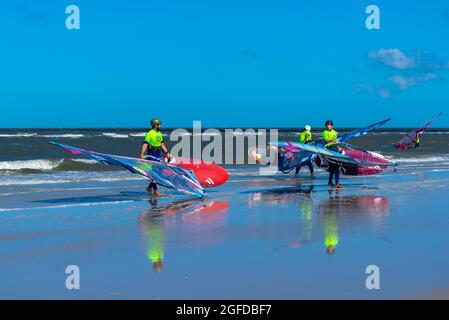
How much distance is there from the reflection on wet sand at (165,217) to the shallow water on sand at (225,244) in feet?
0.06

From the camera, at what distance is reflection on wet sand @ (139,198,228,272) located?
26.2ft

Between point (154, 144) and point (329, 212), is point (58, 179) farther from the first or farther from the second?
point (329, 212)

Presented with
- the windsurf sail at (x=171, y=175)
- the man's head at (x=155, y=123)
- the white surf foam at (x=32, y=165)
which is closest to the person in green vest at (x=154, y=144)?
the man's head at (x=155, y=123)

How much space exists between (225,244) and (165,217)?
2717 mm

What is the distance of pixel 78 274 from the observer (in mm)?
6789

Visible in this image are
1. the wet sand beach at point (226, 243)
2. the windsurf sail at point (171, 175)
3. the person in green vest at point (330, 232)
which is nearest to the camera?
the wet sand beach at point (226, 243)

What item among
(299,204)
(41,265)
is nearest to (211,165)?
(299,204)

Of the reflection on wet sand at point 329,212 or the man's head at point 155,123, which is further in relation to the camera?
the man's head at point 155,123

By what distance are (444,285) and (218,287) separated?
219cm

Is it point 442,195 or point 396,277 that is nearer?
point 396,277

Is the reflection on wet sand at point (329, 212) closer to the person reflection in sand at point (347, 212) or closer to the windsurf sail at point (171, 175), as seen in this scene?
the person reflection in sand at point (347, 212)

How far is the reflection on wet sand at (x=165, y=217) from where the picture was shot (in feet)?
26.2

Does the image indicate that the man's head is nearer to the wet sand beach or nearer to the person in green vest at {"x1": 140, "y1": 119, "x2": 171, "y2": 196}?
the person in green vest at {"x1": 140, "y1": 119, "x2": 171, "y2": 196}
